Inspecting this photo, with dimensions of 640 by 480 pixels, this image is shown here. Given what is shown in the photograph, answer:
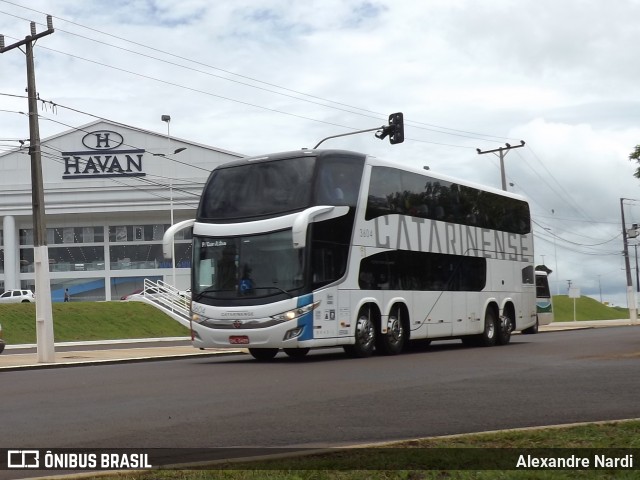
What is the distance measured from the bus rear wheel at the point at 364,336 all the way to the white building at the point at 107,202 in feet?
192

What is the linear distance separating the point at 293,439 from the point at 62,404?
4742 mm

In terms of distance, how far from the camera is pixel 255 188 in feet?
68.2

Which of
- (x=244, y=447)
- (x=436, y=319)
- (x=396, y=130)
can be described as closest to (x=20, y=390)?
(x=244, y=447)

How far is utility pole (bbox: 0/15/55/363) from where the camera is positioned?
23.0 metres

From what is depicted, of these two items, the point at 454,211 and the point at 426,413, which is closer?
the point at 426,413

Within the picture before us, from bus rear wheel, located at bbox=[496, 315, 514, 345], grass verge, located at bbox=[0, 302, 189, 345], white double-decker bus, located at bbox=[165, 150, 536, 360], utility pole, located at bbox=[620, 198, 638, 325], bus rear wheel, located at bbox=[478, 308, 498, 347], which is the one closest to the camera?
white double-decker bus, located at bbox=[165, 150, 536, 360]

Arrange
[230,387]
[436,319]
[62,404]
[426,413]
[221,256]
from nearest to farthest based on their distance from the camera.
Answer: [426,413] < [62,404] < [230,387] < [221,256] < [436,319]

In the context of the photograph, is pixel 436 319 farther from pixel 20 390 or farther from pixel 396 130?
pixel 20 390

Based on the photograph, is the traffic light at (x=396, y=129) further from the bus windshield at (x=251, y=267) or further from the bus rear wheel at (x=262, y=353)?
the bus windshield at (x=251, y=267)

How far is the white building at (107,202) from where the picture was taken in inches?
3167

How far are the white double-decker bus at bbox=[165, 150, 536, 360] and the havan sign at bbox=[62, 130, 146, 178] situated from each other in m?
58.8

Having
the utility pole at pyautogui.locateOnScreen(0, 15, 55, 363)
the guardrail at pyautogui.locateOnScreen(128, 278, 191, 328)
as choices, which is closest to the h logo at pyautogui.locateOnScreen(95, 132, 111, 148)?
the guardrail at pyautogui.locateOnScreen(128, 278, 191, 328)

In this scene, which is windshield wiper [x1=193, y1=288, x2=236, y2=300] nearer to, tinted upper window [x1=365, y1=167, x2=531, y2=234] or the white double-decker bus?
the white double-decker bus

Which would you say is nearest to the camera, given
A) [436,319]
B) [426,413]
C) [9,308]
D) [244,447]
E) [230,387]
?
[244,447]
